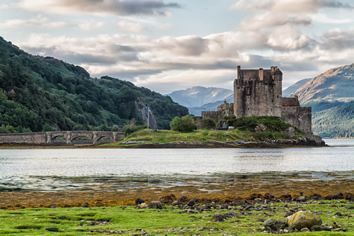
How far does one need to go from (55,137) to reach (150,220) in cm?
13015

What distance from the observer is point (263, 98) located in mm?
124438

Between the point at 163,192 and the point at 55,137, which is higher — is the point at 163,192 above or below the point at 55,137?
below

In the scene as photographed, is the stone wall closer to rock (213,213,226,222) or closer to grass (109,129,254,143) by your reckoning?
grass (109,129,254,143)

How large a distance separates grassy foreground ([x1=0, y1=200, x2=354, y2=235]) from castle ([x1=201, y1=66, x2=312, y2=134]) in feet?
343

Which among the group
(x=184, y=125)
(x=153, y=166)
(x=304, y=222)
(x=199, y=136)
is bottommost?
(x=153, y=166)

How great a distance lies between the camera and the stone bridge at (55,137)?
130250 mm

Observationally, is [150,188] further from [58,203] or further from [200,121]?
[200,121]

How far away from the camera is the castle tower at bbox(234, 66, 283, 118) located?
407 ft

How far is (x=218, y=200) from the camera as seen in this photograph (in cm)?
2270

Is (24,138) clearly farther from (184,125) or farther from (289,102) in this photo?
(289,102)

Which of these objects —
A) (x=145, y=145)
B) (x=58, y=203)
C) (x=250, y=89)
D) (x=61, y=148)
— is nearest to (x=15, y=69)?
(x=61, y=148)

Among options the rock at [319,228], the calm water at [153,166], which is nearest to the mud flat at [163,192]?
the calm water at [153,166]

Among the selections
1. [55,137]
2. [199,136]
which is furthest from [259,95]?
[55,137]

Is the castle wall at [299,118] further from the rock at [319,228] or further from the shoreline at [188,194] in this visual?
the rock at [319,228]
